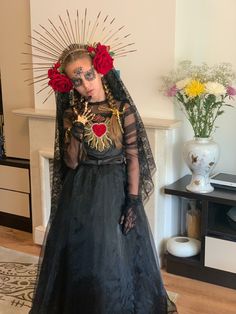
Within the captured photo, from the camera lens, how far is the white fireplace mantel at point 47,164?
276 centimetres

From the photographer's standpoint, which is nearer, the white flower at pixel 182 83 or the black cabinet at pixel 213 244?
the white flower at pixel 182 83

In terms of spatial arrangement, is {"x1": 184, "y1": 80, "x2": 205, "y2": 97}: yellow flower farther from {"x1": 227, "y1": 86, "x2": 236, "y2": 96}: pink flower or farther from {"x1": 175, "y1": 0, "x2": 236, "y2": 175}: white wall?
{"x1": 175, "y1": 0, "x2": 236, "y2": 175}: white wall

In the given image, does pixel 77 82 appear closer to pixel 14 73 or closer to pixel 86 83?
pixel 86 83

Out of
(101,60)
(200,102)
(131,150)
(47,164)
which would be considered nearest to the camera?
(101,60)

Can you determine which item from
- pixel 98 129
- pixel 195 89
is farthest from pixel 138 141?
pixel 195 89

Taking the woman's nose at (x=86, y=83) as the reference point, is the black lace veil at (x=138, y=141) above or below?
below

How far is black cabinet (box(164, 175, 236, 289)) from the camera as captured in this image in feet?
8.75

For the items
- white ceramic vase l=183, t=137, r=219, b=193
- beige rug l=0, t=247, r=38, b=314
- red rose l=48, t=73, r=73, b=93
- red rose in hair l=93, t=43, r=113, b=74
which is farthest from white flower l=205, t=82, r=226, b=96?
beige rug l=0, t=247, r=38, b=314

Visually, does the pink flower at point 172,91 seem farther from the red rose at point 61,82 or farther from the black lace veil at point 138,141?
the red rose at point 61,82

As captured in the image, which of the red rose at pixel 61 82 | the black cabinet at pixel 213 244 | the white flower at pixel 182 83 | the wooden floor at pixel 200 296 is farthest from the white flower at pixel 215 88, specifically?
the wooden floor at pixel 200 296

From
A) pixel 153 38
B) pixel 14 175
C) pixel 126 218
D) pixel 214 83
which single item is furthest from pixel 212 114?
pixel 14 175

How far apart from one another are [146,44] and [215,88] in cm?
54

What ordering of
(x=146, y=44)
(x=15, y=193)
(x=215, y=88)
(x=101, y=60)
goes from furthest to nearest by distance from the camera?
(x=15, y=193) < (x=146, y=44) < (x=215, y=88) < (x=101, y=60)

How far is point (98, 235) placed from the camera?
1.98 m
